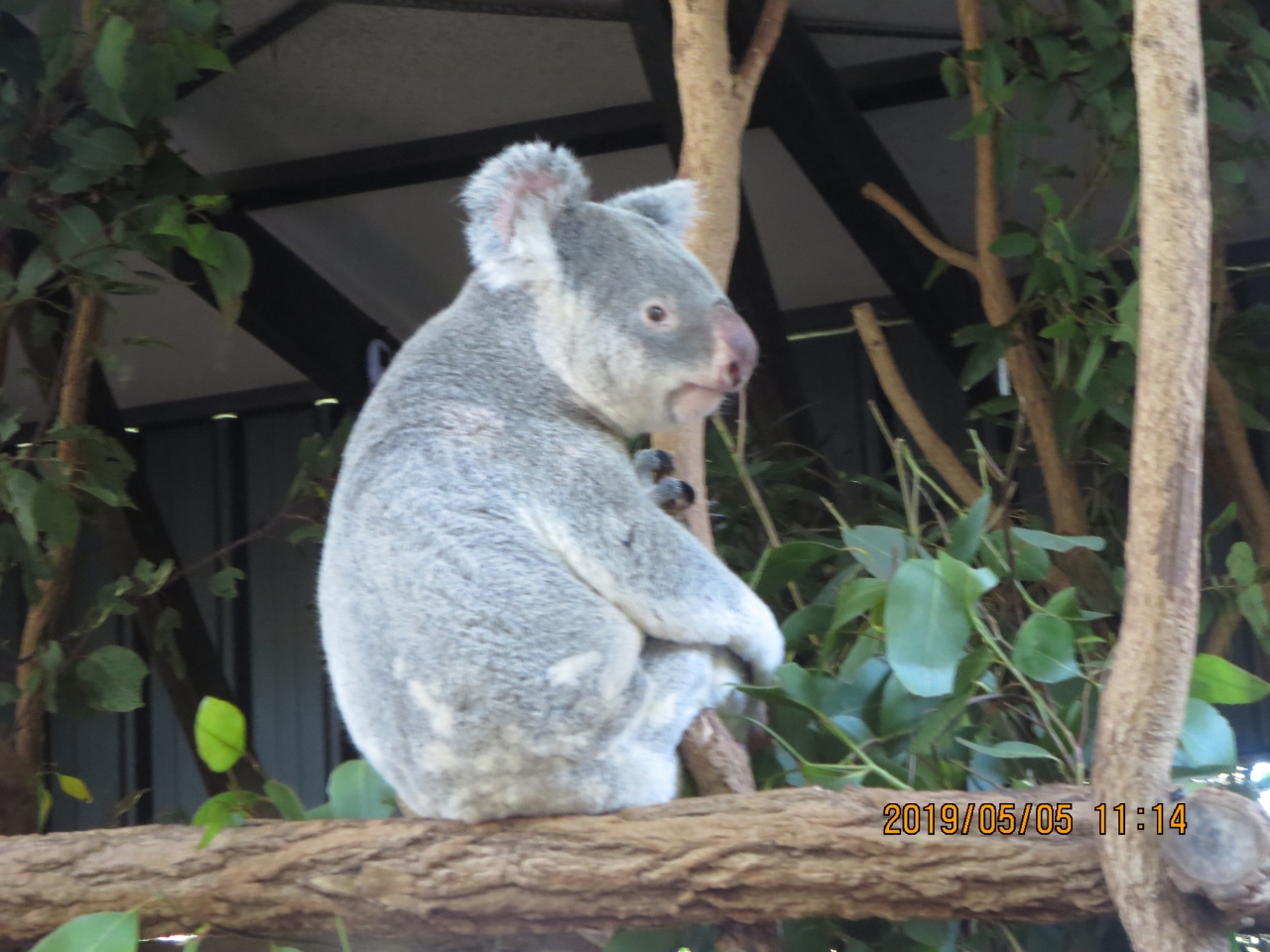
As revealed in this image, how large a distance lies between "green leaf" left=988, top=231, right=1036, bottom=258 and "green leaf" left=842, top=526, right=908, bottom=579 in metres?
1.04

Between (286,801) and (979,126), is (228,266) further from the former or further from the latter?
(979,126)

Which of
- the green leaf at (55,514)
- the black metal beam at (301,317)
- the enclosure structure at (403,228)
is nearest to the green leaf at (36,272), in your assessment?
the enclosure structure at (403,228)

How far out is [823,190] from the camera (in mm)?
3160

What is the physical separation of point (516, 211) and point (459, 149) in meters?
1.82

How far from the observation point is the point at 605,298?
1596 millimetres

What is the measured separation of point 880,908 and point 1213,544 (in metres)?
2.92

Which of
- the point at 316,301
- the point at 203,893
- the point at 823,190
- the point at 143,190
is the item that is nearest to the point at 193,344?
the point at 316,301

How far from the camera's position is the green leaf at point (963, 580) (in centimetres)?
139

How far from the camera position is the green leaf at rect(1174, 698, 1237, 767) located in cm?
134

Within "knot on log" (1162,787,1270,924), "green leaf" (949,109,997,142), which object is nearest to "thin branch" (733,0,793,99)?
"green leaf" (949,109,997,142)

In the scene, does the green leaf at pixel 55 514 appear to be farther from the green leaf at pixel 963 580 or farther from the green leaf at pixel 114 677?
the green leaf at pixel 963 580

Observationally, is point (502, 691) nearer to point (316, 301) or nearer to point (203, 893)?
point (203, 893)

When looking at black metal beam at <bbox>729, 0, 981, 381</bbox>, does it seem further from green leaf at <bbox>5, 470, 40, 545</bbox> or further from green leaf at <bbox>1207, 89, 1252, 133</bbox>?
green leaf at <bbox>5, 470, 40, 545</bbox>
